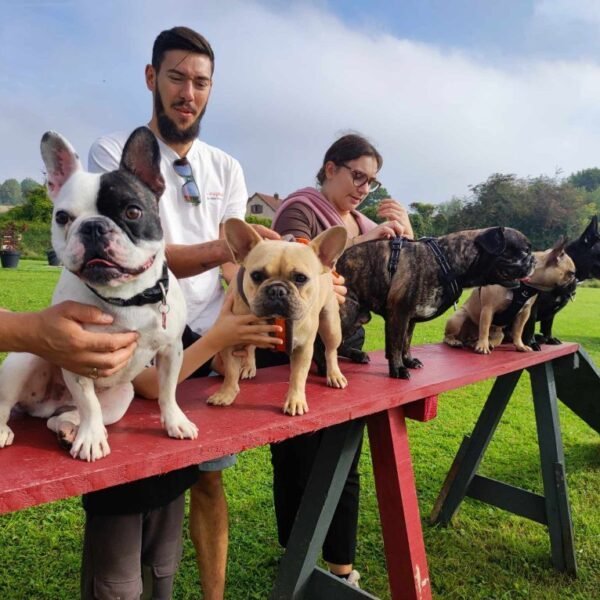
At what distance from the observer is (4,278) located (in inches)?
688

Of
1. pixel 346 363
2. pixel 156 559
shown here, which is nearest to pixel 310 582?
pixel 156 559

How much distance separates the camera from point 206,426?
1.69m

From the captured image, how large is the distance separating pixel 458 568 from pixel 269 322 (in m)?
2.45

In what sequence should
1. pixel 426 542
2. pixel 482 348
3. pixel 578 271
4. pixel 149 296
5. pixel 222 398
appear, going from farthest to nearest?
1. pixel 426 542
2. pixel 578 271
3. pixel 482 348
4. pixel 222 398
5. pixel 149 296

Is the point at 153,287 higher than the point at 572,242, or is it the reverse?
the point at 572,242

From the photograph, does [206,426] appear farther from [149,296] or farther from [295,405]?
[149,296]

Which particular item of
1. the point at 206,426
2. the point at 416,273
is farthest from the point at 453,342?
the point at 206,426

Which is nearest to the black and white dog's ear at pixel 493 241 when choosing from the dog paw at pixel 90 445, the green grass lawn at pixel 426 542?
the dog paw at pixel 90 445

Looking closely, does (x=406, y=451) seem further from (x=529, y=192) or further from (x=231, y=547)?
(x=529, y=192)

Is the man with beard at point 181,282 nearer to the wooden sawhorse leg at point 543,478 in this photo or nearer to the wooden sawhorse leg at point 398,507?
the wooden sawhorse leg at point 398,507

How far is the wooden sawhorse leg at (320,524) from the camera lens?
2.22 metres

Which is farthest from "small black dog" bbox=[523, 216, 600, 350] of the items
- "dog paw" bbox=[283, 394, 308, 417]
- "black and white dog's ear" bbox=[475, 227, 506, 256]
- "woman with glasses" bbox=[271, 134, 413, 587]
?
"dog paw" bbox=[283, 394, 308, 417]

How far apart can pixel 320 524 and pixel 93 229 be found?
63.2 inches

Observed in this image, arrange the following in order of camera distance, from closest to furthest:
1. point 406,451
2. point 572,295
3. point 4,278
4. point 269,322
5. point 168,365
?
point 168,365, point 269,322, point 406,451, point 572,295, point 4,278
